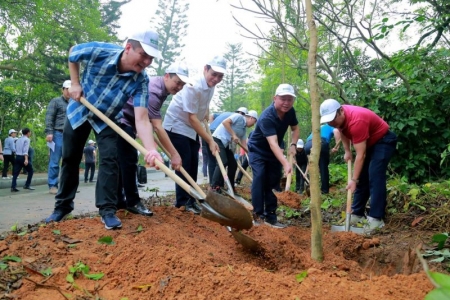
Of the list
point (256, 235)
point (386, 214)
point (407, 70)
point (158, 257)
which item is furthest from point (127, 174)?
point (407, 70)

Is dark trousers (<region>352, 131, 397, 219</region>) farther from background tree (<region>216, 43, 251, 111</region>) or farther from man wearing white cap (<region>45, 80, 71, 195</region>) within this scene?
background tree (<region>216, 43, 251, 111</region>)

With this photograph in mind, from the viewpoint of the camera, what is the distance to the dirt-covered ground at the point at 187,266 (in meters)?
2.01

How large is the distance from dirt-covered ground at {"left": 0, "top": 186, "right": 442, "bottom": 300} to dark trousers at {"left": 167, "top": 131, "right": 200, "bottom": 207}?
947 millimetres

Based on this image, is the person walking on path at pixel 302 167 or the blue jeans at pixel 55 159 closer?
the blue jeans at pixel 55 159

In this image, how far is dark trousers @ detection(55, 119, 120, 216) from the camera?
3.21 meters

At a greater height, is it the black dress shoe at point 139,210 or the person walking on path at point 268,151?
the person walking on path at point 268,151

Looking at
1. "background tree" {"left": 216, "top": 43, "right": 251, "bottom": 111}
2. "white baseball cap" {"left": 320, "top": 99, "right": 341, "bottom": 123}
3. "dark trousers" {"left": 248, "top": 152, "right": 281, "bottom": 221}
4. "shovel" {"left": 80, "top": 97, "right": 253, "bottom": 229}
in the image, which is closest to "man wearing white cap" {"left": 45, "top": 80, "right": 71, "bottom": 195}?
"dark trousers" {"left": 248, "top": 152, "right": 281, "bottom": 221}

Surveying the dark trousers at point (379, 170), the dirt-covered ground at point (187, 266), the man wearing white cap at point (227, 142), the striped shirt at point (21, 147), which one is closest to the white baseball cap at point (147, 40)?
the dirt-covered ground at point (187, 266)

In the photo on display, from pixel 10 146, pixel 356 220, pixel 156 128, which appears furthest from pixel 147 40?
pixel 10 146

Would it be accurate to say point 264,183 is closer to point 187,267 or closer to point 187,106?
point 187,106

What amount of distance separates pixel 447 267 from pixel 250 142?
2.54m

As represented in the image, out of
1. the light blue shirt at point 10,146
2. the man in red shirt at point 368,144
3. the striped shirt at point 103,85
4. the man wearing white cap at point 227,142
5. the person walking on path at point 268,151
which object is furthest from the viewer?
the light blue shirt at point 10,146

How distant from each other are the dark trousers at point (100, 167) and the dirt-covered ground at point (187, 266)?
0.25 m

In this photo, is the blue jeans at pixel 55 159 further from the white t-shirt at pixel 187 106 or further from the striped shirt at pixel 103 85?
the striped shirt at pixel 103 85
